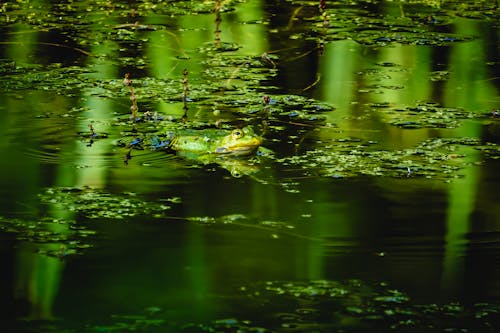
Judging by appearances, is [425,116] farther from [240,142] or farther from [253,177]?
[253,177]

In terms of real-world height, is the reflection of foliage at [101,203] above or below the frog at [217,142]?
below

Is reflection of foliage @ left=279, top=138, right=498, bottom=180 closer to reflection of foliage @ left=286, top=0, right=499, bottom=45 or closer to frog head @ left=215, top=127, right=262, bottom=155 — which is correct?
frog head @ left=215, top=127, right=262, bottom=155

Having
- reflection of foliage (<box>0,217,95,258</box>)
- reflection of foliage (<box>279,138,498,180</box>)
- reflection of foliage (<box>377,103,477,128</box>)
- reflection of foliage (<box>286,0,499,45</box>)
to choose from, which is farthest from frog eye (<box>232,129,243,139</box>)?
reflection of foliage (<box>286,0,499,45</box>)

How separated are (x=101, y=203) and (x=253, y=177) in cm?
65

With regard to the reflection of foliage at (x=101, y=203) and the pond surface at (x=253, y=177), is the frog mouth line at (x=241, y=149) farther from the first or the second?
the reflection of foliage at (x=101, y=203)

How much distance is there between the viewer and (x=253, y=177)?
13.8 feet

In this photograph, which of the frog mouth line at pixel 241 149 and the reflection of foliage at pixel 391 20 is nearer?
the frog mouth line at pixel 241 149

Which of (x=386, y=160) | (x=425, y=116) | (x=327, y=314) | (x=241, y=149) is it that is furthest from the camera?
(x=425, y=116)

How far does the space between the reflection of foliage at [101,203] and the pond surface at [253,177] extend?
0.03 ft

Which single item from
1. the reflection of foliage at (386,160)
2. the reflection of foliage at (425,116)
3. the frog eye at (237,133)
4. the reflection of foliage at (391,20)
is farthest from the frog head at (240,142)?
the reflection of foliage at (391,20)

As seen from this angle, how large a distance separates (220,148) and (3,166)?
89 cm

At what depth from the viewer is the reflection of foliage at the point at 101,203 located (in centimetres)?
374

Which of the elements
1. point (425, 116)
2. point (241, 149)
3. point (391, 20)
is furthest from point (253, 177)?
point (391, 20)

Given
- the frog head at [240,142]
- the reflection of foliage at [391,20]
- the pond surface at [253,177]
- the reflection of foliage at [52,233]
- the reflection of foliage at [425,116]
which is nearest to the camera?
the pond surface at [253,177]
